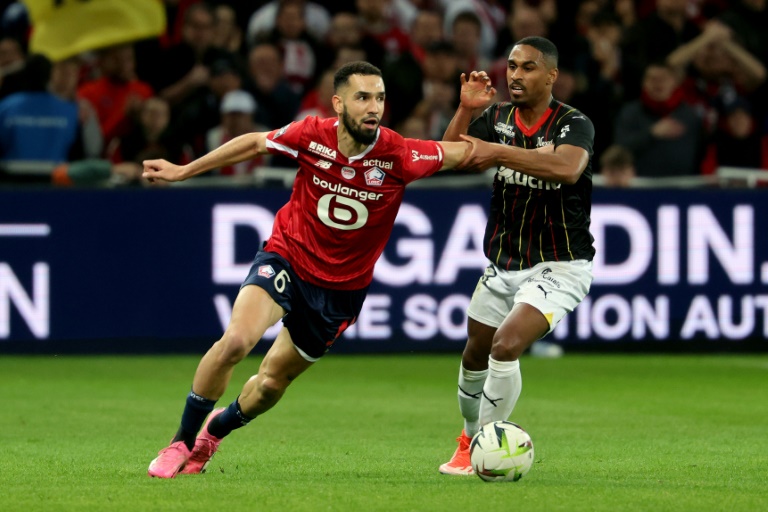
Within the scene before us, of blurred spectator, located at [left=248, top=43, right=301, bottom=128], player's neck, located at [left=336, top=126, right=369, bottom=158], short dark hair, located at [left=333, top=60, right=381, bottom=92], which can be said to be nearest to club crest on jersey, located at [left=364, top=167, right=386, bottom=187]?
player's neck, located at [left=336, top=126, right=369, bottom=158]

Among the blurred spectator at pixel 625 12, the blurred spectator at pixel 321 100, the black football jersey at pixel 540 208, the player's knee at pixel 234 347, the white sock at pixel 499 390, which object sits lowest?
the white sock at pixel 499 390

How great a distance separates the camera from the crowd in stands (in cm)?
1508

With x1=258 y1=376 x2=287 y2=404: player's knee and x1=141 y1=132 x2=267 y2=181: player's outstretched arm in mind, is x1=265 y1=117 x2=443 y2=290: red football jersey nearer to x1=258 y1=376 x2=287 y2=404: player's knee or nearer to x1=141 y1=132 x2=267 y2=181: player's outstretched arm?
x1=141 y1=132 x2=267 y2=181: player's outstretched arm

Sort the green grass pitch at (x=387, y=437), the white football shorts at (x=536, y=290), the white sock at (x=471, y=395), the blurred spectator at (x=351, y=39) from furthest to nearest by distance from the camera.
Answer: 1. the blurred spectator at (x=351, y=39)
2. the white sock at (x=471, y=395)
3. the white football shorts at (x=536, y=290)
4. the green grass pitch at (x=387, y=437)

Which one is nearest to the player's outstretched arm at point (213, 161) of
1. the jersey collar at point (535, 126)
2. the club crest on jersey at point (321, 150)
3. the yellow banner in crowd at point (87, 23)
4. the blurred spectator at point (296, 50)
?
the club crest on jersey at point (321, 150)

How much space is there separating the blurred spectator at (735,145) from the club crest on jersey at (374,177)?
8.74 m

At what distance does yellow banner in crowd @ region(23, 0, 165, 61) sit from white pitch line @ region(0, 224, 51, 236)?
2.72 meters

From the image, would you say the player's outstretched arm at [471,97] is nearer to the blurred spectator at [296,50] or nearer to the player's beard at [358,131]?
the player's beard at [358,131]

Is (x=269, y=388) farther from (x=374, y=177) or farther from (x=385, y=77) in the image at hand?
(x=385, y=77)

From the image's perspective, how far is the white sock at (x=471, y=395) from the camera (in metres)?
8.60

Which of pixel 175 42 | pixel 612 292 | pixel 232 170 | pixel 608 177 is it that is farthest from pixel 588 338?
pixel 175 42

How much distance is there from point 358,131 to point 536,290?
1.38m

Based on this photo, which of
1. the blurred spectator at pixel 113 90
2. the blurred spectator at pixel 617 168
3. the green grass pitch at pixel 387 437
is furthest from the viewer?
the blurred spectator at pixel 113 90

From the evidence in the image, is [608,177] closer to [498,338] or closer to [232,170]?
[232,170]
